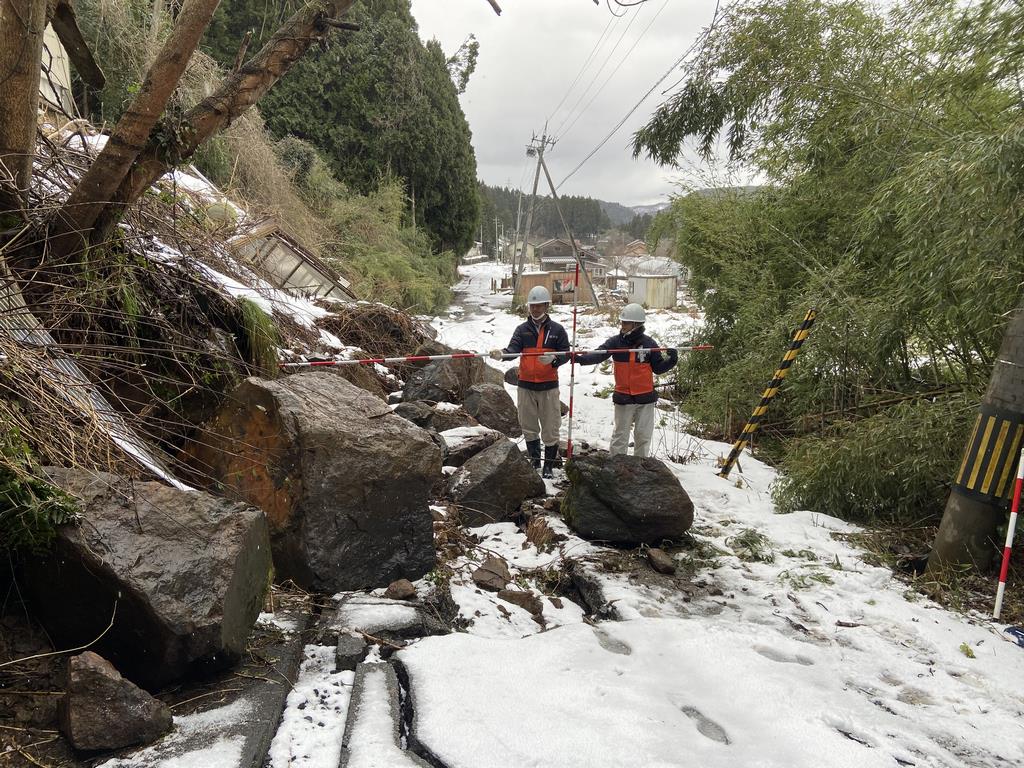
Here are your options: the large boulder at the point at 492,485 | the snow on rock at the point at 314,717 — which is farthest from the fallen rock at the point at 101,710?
the large boulder at the point at 492,485

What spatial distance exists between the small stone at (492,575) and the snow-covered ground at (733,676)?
98mm

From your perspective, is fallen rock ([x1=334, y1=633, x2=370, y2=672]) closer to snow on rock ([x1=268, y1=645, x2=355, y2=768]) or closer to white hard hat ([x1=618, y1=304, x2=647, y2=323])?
snow on rock ([x1=268, y1=645, x2=355, y2=768])

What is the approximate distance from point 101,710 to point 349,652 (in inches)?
37.9

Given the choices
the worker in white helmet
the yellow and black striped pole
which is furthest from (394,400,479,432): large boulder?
the yellow and black striped pole

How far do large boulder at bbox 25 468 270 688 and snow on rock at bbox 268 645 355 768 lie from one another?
Result: 0.31 meters

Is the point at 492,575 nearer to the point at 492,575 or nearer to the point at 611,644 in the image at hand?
the point at 492,575

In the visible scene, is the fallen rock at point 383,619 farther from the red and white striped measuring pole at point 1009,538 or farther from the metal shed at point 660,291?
the metal shed at point 660,291

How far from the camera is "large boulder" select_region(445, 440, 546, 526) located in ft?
15.9

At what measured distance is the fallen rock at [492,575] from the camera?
146 inches

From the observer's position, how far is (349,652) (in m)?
2.58

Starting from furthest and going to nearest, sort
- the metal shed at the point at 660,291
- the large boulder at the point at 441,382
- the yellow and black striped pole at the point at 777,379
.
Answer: the metal shed at the point at 660,291
the large boulder at the point at 441,382
the yellow and black striped pole at the point at 777,379

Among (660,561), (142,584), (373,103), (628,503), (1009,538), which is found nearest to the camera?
(142,584)

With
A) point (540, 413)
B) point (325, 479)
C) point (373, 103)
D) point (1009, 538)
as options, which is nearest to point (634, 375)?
point (540, 413)

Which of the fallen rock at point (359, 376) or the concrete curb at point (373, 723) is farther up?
the fallen rock at point (359, 376)
